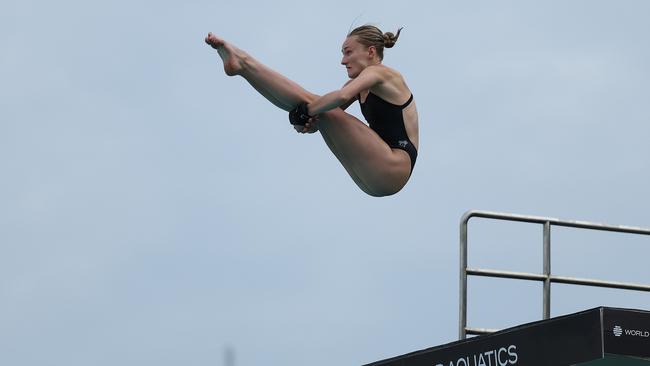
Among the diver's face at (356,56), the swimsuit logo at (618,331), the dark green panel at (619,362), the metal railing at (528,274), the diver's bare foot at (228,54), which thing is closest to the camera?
the diver's bare foot at (228,54)

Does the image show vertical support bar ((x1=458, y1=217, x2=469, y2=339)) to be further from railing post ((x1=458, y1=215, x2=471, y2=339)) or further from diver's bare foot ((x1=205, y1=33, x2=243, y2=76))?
diver's bare foot ((x1=205, y1=33, x2=243, y2=76))

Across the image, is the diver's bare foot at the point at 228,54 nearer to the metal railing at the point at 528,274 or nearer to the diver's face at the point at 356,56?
the diver's face at the point at 356,56

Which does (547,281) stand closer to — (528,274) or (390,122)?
(528,274)

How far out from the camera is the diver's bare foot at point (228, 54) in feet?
28.3

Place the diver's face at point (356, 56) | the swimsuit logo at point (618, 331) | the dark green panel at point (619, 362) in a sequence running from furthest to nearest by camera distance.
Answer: the dark green panel at point (619, 362) → the swimsuit logo at point (618, 331) → the diver's face at point (356, 56)

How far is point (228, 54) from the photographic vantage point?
8.63 m

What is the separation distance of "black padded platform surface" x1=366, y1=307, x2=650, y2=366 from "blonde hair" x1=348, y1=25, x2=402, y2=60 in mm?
3306

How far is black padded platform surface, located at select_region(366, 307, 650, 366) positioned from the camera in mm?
11453

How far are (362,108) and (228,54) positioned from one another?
1104 millimetres

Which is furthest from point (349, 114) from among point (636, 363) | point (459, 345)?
point (636, 363)

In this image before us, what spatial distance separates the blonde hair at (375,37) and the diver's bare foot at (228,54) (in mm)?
899

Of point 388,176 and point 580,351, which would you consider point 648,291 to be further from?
point 388,176

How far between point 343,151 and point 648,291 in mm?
4910

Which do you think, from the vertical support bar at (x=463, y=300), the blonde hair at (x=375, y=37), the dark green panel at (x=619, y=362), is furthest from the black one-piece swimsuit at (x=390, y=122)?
the dark green panel at (x=619, y=362)
